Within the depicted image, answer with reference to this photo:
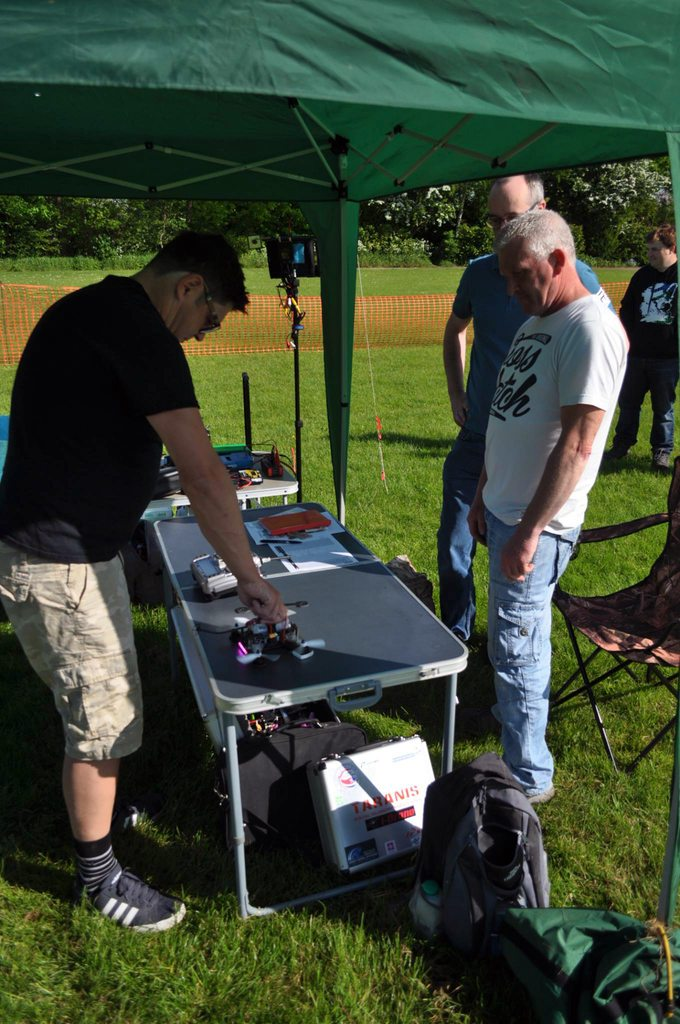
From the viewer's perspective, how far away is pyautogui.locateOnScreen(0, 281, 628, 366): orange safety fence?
45.2 ft

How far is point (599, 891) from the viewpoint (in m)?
2.22

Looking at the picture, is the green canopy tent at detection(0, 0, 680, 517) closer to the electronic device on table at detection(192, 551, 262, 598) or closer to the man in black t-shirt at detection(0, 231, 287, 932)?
the man in black t-shirt at detection(0, 231, 287, 932)

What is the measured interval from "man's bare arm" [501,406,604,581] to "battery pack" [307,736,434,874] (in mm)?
680

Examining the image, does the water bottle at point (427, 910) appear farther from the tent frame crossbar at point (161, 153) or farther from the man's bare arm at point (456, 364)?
the tent frame crossbar at point (161, 153)

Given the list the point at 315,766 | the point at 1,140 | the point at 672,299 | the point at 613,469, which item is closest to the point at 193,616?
the point at 315,766

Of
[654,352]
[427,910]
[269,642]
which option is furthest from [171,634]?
→ [654,352]

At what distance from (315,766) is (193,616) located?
593 millimetres

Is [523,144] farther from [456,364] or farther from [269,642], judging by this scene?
[269,642]

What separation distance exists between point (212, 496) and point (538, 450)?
945 mm

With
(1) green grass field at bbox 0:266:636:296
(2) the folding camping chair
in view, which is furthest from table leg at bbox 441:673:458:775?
(1) green grass field at bbox 0:266:636:296

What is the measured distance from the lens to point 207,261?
1.87 m

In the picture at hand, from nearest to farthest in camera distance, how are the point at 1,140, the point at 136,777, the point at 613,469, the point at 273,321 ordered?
the point at 136,777, the point at 1,140, the point at 613,469, the point at 273,321

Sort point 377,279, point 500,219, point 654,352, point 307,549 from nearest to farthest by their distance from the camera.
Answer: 1. point 500,219
2. point 307,549
3. point 654,352
4. point 377,279

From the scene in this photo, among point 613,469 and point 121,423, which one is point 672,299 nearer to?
point 613,469
